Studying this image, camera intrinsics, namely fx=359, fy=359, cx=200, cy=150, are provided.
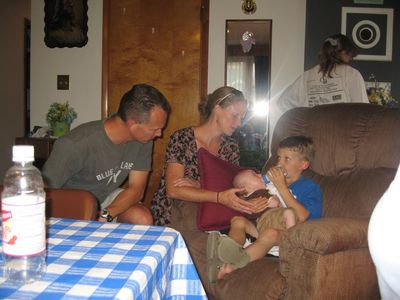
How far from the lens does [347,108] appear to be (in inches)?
76.1

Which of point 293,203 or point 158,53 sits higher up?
point 158,53

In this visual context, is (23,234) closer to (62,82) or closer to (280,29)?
(280,29)

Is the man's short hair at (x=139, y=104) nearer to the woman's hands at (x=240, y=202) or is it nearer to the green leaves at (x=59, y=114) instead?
the woman's hands at (x=240, y=202)

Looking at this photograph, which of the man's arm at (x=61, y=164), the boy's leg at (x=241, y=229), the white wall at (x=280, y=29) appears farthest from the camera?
the white wall at (x=280, y=29)

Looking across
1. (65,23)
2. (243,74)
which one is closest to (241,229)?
(243,74)

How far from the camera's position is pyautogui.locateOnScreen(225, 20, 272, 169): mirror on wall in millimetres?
3596

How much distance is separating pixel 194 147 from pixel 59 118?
225 centimetres

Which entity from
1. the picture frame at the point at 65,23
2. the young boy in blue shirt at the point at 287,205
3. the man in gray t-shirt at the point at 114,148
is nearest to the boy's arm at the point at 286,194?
the young boy in blue shirt at the point at 287,205

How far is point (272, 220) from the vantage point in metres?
1.66

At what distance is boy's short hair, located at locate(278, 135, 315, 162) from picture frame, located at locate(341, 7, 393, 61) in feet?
6.59

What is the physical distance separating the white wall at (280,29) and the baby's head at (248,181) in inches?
72.7

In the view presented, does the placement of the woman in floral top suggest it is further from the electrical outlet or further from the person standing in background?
the electrical outlet

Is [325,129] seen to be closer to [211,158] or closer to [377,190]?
[377,190]

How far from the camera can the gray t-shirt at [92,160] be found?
159 centimetres
